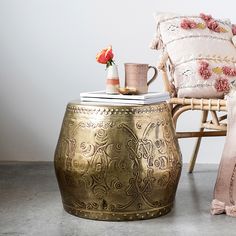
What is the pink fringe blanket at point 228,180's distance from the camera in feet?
7.93

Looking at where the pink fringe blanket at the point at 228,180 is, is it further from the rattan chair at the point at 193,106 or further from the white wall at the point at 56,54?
the white wall at the point at 56,54

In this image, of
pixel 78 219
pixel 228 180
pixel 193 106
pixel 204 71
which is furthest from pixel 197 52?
pixel 78 219

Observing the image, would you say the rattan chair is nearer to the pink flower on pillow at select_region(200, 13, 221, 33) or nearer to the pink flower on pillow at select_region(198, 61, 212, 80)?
the pink flower on pillow at select_region(198, 61, 212, 80)

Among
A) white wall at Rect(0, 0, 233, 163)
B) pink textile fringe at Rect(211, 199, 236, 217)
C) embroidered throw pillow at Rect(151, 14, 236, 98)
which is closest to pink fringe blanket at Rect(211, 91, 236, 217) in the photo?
pink textile fringe at Rect(211, 199, 236, 217)

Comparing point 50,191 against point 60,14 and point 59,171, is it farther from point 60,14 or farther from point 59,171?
point 60,14

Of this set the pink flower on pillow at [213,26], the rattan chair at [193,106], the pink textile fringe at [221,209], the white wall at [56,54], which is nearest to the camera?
the pink textile fringe at [221,209]

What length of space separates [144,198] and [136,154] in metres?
0.18

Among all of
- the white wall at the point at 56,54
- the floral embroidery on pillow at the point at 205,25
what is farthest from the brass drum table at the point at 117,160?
the white wall at the point at 56,54

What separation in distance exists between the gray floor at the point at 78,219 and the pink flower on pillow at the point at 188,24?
2.44 feet

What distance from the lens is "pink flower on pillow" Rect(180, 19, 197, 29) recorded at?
9.28ft

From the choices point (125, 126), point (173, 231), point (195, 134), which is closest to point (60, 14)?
point (195, 134)

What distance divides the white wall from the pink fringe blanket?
1089 mm

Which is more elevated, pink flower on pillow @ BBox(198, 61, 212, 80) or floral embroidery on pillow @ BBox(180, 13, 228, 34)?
floral embroidery on pillow @ BBox(180, 13, 228, 34)

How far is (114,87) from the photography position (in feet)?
7.93
